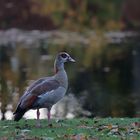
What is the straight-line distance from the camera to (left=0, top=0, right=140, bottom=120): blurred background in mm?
25106

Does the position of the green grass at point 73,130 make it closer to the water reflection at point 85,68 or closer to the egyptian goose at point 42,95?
the egyptian goose at point 42,95

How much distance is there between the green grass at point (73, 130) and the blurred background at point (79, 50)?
24.6 feet

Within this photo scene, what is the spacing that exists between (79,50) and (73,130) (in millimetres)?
30548

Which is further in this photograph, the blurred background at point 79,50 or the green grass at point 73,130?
the blurred background at point 79,50

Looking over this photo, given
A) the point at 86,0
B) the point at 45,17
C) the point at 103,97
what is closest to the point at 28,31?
the point at 45,17

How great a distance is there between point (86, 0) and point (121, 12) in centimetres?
468

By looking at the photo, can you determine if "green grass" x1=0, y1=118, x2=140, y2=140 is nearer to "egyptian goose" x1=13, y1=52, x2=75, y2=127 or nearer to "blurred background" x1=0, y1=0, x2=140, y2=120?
"egyptian goose" x1=13, y1=52, x2=75, y2=127

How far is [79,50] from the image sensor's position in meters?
42.9

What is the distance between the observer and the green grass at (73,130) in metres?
11.5

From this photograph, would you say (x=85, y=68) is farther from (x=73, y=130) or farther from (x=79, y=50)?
(x=73, y=130)

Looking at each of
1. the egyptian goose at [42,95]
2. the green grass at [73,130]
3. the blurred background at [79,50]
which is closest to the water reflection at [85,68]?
the blurred background at [79,50]

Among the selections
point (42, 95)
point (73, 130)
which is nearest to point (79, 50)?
point (42, 95)

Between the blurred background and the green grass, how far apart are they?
7510 millimetres

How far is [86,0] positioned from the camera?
63.9m
